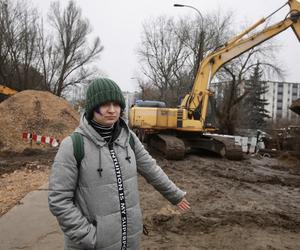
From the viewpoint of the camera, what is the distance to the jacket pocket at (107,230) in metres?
2.54

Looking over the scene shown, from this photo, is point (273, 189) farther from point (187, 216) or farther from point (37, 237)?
point (37, 237)

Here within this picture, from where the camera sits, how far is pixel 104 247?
2568 mm

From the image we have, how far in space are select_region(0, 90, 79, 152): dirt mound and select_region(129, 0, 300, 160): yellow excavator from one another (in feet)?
20.3

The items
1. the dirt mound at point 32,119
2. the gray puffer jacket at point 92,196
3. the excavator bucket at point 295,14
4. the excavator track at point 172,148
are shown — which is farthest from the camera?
the dirt mound at point 32,119

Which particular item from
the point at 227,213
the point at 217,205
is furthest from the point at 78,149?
the point at 217,205

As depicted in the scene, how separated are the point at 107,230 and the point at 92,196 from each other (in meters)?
0.23

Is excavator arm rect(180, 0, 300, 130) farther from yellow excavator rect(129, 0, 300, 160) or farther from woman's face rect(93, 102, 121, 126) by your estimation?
woman's face rect(93, 102, 121, 126)

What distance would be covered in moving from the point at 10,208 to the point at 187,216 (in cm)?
291

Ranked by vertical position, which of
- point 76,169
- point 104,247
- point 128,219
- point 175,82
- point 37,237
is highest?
point 175,82

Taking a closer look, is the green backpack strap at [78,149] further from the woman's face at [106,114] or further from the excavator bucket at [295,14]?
the excavator bucket at [295,14]

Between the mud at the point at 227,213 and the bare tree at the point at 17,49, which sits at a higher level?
the bare tree at the point at 17,49

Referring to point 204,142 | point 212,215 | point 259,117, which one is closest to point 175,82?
point 259,117

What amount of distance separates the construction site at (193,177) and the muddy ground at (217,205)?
0.05 ft

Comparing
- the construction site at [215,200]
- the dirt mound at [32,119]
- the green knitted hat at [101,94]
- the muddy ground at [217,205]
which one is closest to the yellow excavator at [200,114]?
the construction site at [215,200]
